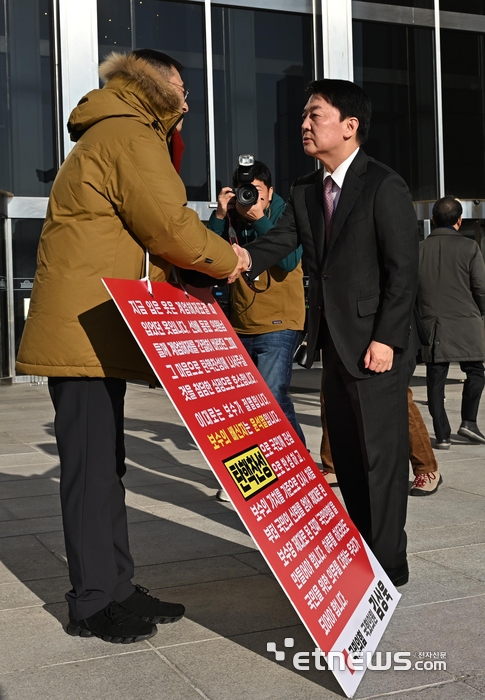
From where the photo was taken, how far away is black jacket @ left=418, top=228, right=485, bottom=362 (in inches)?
287

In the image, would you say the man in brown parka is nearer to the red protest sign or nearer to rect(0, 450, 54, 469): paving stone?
the red protest sign

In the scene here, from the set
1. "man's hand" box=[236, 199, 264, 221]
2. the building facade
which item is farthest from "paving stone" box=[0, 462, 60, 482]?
the building facade

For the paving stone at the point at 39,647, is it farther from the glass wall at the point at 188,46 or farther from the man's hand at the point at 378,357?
the glass wall at the point at 188,46

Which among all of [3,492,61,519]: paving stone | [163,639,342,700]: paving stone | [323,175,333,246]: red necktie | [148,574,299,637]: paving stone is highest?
[323,175,333,246]: red necktie

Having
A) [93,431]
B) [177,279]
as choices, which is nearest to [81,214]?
[177,279]

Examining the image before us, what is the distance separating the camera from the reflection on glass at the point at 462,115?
17250mm

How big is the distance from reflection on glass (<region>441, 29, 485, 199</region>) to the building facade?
27mm

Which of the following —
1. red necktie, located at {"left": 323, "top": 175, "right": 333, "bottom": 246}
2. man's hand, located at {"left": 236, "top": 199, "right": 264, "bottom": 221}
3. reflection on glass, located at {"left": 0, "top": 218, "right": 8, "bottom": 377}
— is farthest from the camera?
reflection on glass, located at {"left": 0, "top": 218, "right": 8, "bottom": 377}

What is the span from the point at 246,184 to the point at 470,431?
353 centimetres

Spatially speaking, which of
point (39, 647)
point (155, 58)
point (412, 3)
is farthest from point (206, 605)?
point (412, 3)

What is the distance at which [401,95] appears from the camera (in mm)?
16906

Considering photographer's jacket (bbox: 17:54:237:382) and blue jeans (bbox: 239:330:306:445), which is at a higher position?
photographer's jacket (bbox: 17:54:237:382)

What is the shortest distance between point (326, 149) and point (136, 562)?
6.67 ft

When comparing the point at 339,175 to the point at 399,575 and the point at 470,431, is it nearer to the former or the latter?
the point at 399,575
